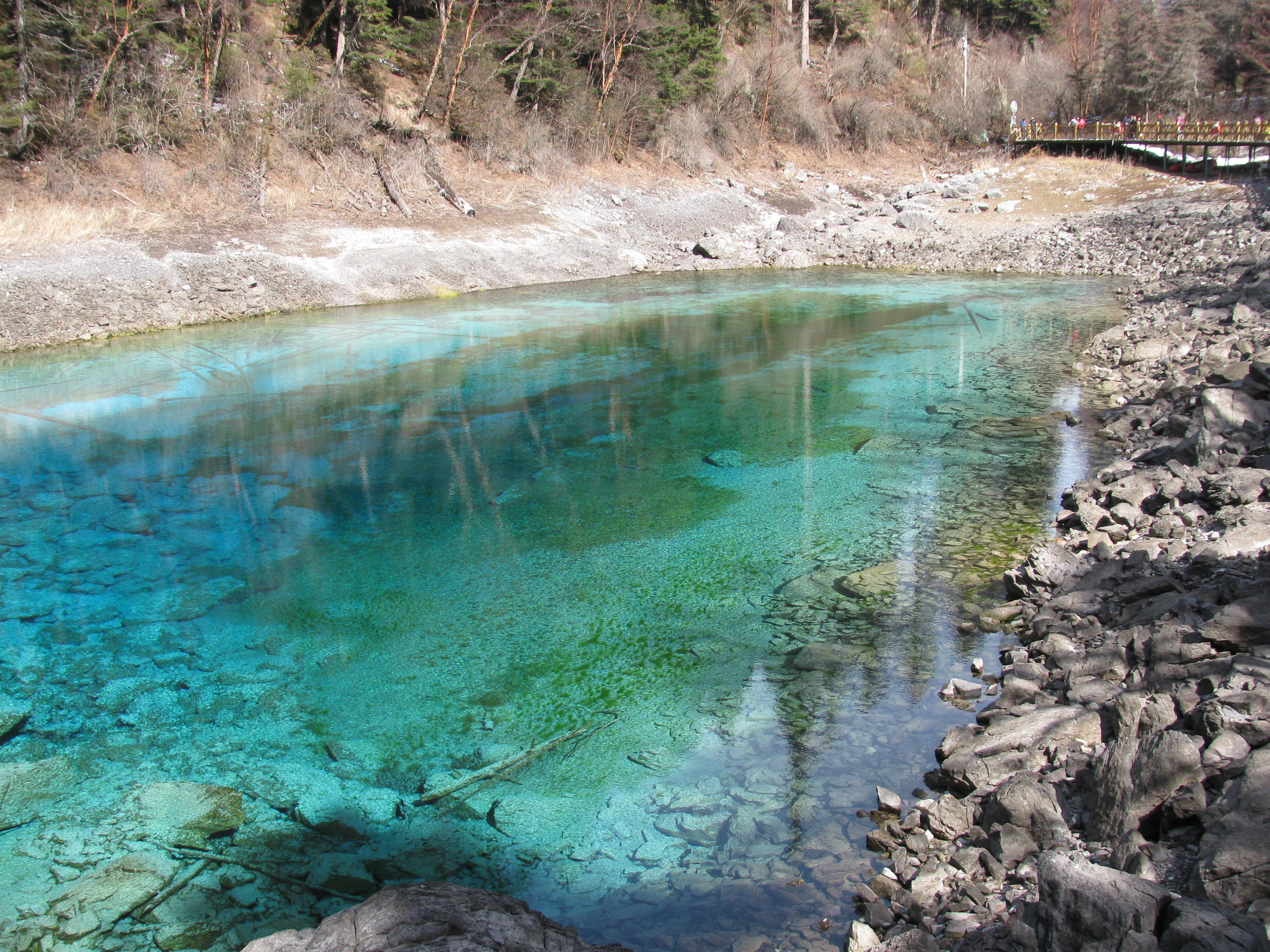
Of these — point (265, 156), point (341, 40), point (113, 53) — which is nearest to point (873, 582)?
point (265, 156)

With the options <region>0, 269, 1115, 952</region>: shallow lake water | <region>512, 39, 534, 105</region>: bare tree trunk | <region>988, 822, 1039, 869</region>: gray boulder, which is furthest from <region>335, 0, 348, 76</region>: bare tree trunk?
<region>988, 822, 1039, 869</region>: gray boulder

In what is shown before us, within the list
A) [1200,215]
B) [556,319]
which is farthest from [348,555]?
[1200,215]

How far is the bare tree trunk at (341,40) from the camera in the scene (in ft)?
75.3

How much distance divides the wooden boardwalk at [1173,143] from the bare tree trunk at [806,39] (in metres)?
9.13

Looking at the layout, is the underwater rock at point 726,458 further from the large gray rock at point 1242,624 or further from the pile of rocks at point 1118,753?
the large gray rock at point 1242,624

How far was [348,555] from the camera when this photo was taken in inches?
250

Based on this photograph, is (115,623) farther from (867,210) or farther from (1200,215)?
(867,210)

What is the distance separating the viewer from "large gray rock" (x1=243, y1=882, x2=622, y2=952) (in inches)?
99.5

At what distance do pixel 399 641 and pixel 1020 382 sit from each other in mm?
7985

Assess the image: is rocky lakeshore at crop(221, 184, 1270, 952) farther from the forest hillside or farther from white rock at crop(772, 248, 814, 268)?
the forest hillside

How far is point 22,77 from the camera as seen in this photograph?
1708 centimetres

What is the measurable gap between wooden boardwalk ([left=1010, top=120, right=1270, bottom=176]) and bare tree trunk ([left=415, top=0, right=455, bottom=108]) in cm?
1945

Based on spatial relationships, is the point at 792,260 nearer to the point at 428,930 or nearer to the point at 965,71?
the point at 428,930

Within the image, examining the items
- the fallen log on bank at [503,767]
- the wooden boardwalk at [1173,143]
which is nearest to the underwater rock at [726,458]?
the fallen log on bank at [503,767]
